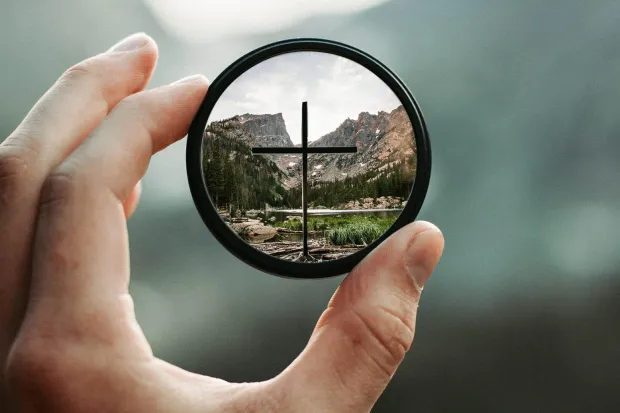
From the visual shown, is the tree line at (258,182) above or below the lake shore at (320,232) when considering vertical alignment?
above

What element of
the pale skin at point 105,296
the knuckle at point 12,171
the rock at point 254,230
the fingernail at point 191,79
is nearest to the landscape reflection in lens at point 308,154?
the rock at point 254,230

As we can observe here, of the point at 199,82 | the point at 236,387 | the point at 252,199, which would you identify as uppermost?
the point at 199,82

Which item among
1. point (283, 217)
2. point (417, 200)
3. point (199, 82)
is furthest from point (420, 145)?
point (199, 82)

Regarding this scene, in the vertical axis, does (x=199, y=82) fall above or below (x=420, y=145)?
above

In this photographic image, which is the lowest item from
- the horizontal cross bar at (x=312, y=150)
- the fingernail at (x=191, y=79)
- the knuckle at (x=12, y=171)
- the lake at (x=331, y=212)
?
the lake at (x=331, y=212)

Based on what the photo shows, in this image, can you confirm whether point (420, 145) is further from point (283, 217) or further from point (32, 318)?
point (32, 318)

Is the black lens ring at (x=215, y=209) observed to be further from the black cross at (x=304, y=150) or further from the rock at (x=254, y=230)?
the black cross at (x=304, y=150)

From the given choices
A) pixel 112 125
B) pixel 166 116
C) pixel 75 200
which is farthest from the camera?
pixel 166 116
